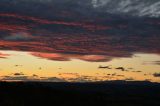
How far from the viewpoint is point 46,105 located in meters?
71.2

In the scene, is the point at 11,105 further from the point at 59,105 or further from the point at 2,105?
the point at 59,105

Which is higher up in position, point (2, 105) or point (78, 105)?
point (2, 105)

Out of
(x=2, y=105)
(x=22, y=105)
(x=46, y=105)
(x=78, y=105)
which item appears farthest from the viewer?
(x=78, y=105)

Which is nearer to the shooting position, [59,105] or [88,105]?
[59,105]

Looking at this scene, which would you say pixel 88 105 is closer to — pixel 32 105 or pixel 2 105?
pixel 32 105

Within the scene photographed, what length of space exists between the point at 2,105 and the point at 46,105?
16329 millimetres

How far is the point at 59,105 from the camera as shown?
7525cm

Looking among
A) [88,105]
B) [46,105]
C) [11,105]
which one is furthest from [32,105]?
[88,105]

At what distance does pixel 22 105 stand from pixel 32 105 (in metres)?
3.25

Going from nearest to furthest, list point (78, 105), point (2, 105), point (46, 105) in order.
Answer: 1. point (2, 105)
2. point (46, 105)
3. point (78, 105)

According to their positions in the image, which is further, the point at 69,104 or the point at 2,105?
the point at 69,104

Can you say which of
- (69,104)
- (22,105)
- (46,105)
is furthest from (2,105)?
(69,104)

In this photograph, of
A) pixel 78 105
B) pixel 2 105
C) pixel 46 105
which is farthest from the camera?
pixel 78 105

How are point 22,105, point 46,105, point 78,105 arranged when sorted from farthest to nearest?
1. point 78,105
2. point 46,105
3. point 22,105
